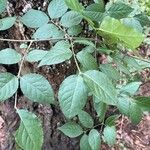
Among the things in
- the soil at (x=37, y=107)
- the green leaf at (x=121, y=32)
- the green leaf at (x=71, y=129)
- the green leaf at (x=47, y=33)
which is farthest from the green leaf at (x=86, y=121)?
the green leaf at (x=121, y=32)

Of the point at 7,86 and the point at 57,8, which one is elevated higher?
the point at 57,8

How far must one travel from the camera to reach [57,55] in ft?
2.96

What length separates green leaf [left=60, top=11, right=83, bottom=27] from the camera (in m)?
1.07

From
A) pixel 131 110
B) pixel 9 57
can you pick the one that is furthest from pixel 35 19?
pixel 131 110

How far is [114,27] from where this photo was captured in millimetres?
740

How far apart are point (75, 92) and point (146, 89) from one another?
5.44 ft

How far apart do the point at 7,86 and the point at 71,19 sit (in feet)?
1.05

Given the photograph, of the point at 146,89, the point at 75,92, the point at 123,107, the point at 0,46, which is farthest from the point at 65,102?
the point at 146,89

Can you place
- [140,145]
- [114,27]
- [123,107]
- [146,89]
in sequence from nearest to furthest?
[114,27] → [123,107] → [140,145] → [146,89]

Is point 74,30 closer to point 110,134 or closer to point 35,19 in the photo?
point 35,19

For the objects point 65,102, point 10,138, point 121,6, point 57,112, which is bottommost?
point 10,138

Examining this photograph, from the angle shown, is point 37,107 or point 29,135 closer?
point 29,135

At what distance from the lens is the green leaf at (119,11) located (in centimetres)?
105

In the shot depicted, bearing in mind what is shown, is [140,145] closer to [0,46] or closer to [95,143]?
[95,143]
